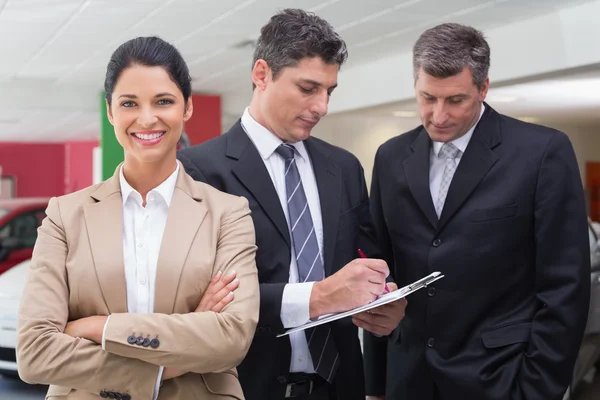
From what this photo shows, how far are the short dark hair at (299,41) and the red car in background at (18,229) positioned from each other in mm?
4997

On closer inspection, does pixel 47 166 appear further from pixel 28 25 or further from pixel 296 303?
pixel 296 303

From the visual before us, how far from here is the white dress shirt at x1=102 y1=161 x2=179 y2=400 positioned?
126 centimetres

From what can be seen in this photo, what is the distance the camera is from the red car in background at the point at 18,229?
19.6 feet

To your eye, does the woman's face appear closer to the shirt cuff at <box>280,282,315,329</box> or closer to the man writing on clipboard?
the man writing on clipboard

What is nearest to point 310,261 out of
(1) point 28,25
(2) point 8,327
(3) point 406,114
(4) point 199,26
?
(2) point 8,327

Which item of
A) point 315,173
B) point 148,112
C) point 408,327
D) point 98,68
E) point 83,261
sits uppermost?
point 98,68

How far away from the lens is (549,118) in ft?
42.3

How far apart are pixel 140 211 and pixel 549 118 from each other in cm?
1266

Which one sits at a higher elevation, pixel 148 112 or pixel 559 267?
pixel 148 112

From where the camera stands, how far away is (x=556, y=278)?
165 centimetres

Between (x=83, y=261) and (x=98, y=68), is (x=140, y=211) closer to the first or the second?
(x=83, y=261)

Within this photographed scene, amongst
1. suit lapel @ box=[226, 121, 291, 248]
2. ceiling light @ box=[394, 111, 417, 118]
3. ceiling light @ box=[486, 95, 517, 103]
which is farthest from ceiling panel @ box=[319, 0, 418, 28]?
ceiling light @ box=[394, 111, 417, 118]

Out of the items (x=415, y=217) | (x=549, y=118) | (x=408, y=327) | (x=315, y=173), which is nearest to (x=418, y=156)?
(x=415, y=217)

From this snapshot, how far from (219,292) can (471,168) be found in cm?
79
